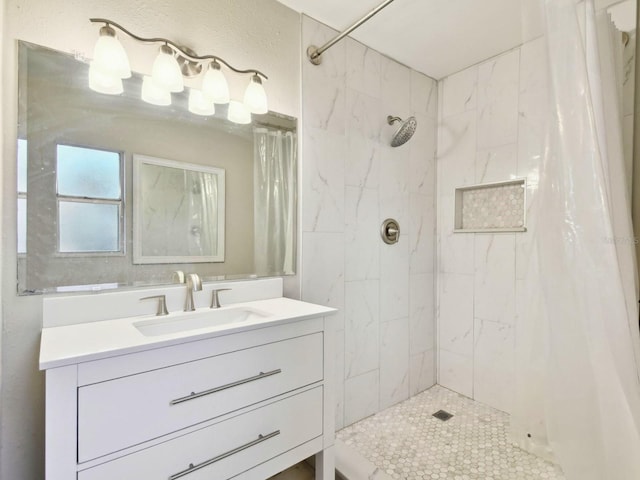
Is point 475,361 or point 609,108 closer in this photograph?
point 609,108

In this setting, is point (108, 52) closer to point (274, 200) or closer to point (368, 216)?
point (274, 200)

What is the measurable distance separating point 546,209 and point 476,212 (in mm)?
1097

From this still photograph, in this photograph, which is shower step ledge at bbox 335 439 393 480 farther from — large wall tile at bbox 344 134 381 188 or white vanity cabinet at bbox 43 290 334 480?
large wall tile at bbox 344 134 381 188

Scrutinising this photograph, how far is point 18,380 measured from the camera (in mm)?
1010

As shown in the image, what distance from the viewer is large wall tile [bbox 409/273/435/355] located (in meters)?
2.21

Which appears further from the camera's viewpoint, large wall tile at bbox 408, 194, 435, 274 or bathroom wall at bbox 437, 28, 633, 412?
large wall tile at bbox 408, 194, 435, 274

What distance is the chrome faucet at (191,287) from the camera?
1189mm

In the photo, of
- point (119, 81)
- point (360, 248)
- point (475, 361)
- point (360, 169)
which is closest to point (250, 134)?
point (119, 81)

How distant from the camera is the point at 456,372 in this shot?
2.25 meters

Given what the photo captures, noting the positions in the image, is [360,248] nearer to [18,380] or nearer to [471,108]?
[471,108]

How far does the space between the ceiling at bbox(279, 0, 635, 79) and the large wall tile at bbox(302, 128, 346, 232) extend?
2.02 ft

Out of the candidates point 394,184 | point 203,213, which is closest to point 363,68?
point 394,184

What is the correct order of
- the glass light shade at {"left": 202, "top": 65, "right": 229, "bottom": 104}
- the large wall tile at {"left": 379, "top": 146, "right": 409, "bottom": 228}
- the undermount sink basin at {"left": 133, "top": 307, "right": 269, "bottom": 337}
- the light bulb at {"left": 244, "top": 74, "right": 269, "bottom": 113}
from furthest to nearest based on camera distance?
1. the large wall tile at {"left": 379, "top": 146, "right": 409, "bottom": 228}
2. the light bulb at {"left": 244, "top": 74, "right": 269, "bottom": 113}
3. the glass light shade at {"left": 202, "top": 65, "right": 229, "bottom": 104}
4. the undermount sink basin at {"left": 133, "top": 307, "right": 269, "bottom": 337}

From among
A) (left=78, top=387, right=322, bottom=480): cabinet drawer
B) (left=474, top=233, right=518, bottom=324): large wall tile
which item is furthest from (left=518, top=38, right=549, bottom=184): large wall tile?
(left=78, top=387, right=322, bottom=480): cabinet drawer
